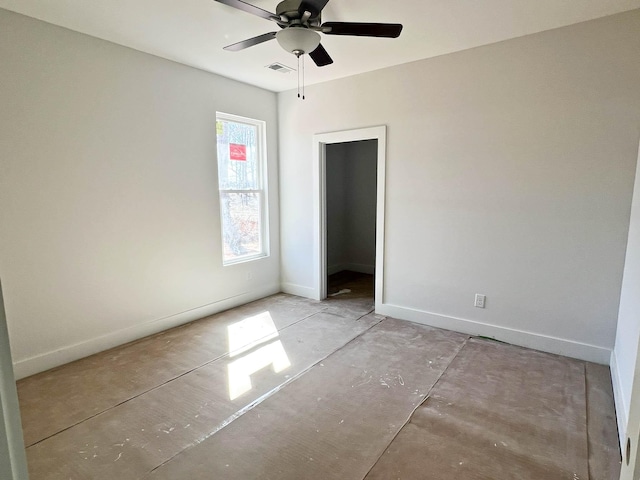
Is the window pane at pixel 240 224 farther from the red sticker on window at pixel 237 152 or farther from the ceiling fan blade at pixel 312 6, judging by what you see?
the ceiling fan blade at pixel 312 6

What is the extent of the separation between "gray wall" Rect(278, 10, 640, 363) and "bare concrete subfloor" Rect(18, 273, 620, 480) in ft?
1.39

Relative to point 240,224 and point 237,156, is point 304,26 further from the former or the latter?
point 240,224

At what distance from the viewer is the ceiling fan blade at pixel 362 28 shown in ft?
7.28

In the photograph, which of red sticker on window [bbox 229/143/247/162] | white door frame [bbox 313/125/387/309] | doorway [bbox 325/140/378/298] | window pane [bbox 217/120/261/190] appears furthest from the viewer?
doorway [bbox 325/140/378/298]

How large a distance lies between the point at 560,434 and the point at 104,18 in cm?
430

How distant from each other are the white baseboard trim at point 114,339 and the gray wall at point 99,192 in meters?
0.01

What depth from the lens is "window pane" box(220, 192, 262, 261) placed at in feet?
14.2

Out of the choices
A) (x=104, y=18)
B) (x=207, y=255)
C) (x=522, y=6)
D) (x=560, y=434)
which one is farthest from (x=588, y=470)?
(x=104, y=18)

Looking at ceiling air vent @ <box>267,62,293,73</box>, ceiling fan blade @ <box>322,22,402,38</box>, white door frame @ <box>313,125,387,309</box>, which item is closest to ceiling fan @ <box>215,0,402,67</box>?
ceiling fan blade @ <box>322,22,402,38</box>

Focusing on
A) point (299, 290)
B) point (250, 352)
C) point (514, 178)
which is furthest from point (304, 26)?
point (299, 290)

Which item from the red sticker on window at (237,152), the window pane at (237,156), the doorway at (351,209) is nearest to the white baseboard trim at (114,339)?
the window pane at (237,156)

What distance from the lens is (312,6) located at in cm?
210

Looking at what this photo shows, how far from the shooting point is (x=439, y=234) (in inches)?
143

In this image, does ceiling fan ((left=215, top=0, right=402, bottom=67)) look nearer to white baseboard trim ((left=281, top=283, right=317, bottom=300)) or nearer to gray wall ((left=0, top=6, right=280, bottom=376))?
gray wall ((left=0, top=6, right=280, bottom=376))
